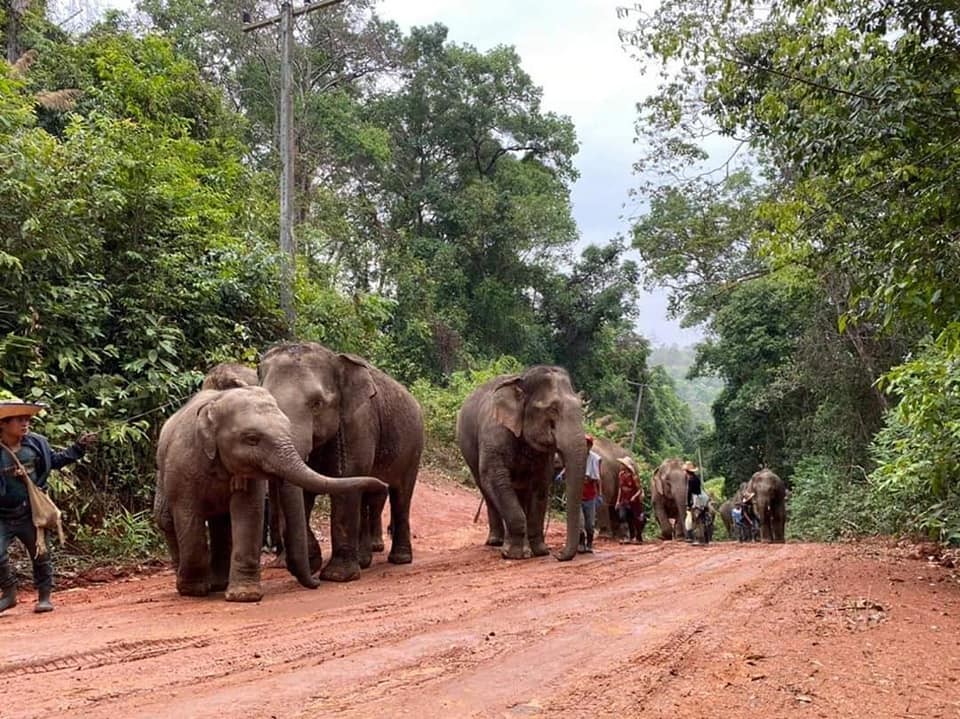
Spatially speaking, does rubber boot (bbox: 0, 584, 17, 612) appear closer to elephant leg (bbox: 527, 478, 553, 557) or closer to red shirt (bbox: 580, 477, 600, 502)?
elephant leg (bbox: 527, 478, 553, 557)

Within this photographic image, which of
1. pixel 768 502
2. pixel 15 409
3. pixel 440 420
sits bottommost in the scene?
pixel 768 502

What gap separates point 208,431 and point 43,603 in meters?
1.79

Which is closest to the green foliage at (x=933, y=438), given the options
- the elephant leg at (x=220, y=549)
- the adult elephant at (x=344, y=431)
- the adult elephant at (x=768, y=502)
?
the adult elephant at (x=344, y=431)

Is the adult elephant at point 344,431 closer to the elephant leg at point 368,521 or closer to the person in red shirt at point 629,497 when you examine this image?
the elephant leg at point 368,521

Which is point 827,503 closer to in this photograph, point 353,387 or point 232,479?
point 353,387

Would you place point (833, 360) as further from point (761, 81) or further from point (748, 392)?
point (761, 81)

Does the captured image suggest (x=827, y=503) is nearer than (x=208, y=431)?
No

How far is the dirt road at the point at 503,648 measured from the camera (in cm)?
421

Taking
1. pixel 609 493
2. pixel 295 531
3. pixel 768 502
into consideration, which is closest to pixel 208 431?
pixel 295 531

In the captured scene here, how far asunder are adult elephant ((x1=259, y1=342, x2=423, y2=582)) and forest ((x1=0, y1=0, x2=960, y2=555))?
2.45 m

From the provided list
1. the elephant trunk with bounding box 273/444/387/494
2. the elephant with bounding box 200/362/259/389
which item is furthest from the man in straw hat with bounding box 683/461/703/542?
the elephant trunk with bounding box 273/444/387/494

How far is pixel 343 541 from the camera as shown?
879 cm

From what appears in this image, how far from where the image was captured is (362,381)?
9.48 m

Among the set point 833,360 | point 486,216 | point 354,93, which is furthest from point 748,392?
point 354,93
